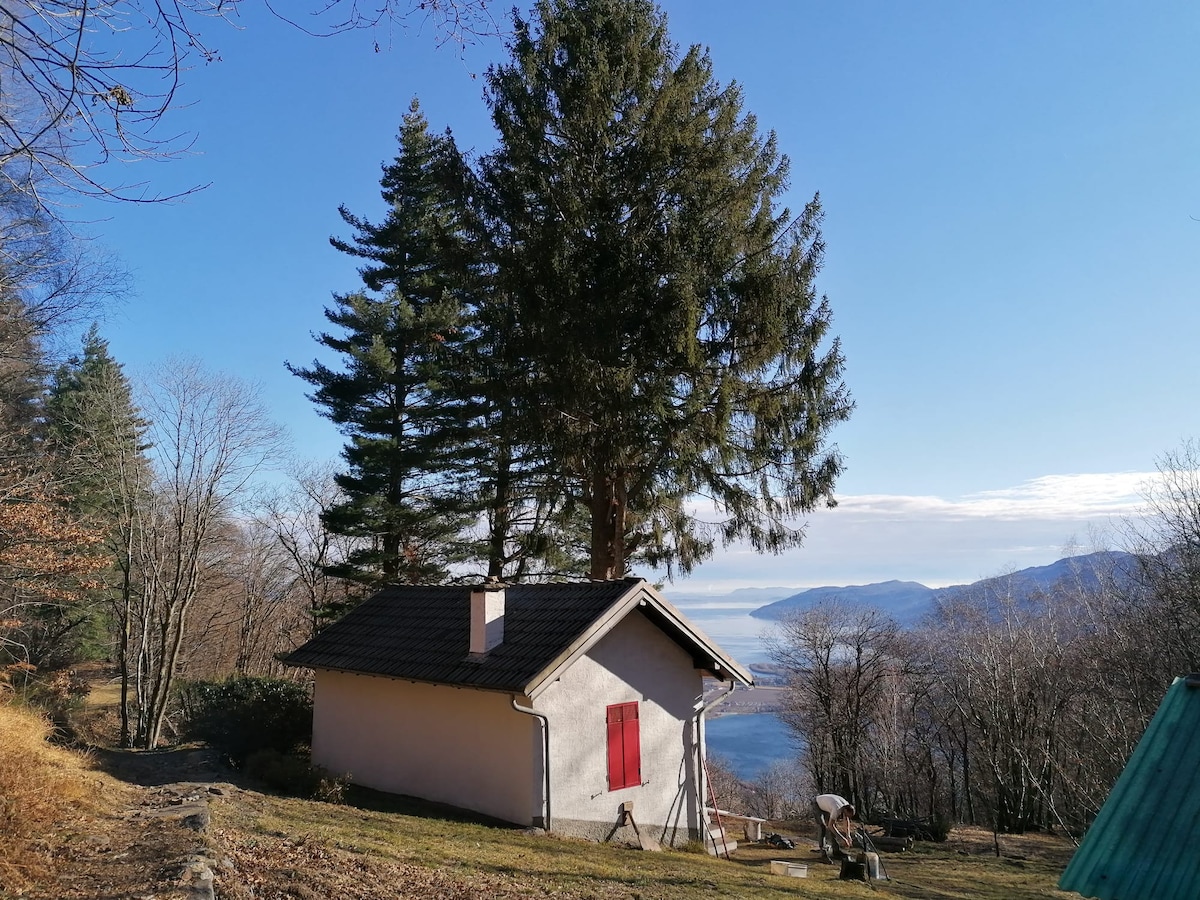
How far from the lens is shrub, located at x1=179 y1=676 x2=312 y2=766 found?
56.7 feet

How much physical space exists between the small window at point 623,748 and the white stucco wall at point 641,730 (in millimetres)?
120

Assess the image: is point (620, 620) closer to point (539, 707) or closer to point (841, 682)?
point (539, 707)

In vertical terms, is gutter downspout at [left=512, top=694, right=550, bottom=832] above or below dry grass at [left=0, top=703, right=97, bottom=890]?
below

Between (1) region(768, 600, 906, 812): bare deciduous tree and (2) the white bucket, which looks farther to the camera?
(1) region(768, 600, 906, 812): bare deciduous tree

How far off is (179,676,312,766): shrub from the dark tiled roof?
67.6 inches

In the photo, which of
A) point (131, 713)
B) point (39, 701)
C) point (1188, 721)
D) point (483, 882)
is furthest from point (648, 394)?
point (131, 713)

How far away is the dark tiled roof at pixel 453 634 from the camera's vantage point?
12781mm

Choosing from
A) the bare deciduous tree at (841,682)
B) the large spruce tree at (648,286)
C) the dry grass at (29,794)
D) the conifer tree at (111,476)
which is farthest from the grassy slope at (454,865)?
the bare deciduous tree at (841,682)

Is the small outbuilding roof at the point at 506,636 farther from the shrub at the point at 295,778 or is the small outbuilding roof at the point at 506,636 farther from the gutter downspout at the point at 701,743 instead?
the shrub at the point at 295,778

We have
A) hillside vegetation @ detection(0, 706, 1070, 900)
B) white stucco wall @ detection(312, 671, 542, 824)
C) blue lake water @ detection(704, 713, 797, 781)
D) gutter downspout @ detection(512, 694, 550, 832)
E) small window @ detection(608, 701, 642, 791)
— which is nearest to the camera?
hillside vegetation @ detection(0, 706, 1070, 900)

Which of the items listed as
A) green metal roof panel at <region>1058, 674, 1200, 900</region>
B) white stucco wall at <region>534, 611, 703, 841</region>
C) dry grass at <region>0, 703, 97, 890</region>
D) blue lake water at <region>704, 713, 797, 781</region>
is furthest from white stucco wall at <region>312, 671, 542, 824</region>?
blue lake water at <region>704, 713, 797, 781</region>

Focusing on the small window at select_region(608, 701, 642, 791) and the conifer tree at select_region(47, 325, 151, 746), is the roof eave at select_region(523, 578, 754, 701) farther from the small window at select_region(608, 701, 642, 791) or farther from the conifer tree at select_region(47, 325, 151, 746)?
the conifer tree at select_region(47, 325, 151, 746)

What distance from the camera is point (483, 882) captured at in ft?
26.8

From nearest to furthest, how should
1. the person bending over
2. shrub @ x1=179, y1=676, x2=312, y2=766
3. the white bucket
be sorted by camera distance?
the white bucket, the person bending over, shrub @ x1=179, y1=676, x2=312, y2=766
